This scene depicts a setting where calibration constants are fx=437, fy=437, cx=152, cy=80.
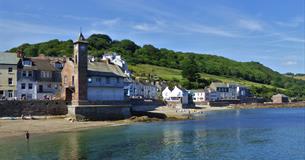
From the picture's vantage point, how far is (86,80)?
67.7 m

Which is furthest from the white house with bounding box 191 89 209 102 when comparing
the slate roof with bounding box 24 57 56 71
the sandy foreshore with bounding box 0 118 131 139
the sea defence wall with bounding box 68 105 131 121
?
the sandy foreshore with bounding box 0 118 131 139

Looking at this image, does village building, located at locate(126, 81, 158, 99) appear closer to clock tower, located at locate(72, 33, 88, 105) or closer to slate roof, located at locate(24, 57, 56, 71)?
slate roof, located at locate(24, 57, 56, 71)

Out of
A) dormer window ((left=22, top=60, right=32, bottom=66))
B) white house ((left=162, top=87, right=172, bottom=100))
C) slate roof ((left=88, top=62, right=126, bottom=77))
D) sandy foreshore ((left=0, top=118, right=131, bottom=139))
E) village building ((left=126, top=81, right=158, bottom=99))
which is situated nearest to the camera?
sandy foreshore ((left=0, top=118, right=131, bottom=139))

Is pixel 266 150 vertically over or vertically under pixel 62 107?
under

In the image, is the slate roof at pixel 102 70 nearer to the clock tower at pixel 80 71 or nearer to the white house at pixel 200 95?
the clock tower at pixel 80 71

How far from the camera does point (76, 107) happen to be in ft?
211

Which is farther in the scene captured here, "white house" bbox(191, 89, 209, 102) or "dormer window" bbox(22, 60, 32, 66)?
"white house" bbox(191, 89, 209, 102)

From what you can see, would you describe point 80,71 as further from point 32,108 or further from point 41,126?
point 41,126

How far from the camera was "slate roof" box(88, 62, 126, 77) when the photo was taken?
70.3 metres

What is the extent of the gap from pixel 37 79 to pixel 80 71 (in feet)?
31.9

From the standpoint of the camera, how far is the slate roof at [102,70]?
70.3 meters

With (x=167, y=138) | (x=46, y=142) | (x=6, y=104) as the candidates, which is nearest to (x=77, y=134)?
(x=46, y=142)

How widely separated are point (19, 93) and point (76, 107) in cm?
1194

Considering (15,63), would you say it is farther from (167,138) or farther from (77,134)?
(167,138)
